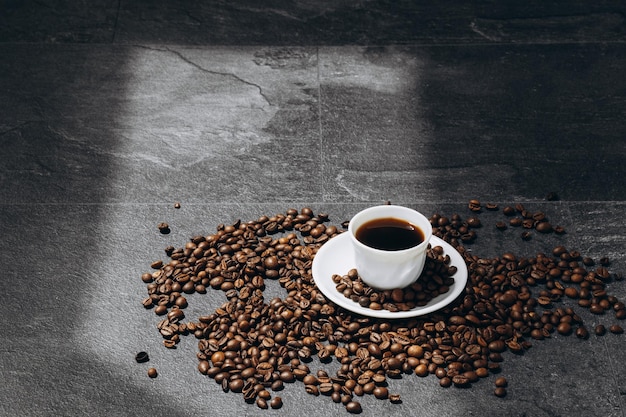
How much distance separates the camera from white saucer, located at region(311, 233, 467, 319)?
1685 millimetres

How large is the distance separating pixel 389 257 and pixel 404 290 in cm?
11

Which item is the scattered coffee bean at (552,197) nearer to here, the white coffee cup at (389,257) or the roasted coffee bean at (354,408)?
the white coffee cup at (389,257)

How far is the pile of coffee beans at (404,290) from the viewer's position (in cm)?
171

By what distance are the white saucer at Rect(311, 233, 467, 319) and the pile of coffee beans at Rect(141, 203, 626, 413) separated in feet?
0.12

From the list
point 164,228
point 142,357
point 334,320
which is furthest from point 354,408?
point 164,228

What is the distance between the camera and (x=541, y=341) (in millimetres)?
1718

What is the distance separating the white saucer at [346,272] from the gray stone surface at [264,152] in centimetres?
13

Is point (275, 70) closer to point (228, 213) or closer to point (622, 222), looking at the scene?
point (228, 213)

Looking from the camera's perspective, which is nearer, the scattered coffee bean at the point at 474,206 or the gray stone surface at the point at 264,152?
the gray stone surface at the point at 264,152

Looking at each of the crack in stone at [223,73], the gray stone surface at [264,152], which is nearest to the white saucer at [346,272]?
the gray stone surface at [264,152]

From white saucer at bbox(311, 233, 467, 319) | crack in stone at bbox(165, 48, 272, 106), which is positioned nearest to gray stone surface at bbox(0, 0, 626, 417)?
crack in stone at bbox(165, 48, 272, 106)

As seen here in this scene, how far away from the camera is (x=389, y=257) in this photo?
1.66 m

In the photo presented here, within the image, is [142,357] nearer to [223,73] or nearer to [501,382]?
[501,382]

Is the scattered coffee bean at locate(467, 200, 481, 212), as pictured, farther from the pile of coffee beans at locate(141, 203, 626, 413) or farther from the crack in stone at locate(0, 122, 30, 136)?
the crack in stone at locate(0, 122, 30, 136)
